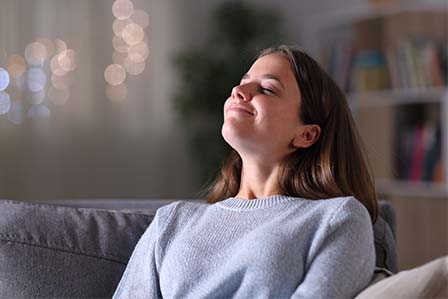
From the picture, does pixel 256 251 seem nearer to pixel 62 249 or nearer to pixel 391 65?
pixel 62 249

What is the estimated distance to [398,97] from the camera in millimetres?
3996

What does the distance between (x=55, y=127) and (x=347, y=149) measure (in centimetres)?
273

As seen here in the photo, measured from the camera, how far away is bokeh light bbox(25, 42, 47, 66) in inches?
152

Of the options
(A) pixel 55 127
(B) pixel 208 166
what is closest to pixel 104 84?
(A) pixel 55 127

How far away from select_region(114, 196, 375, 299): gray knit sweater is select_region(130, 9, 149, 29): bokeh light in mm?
2852

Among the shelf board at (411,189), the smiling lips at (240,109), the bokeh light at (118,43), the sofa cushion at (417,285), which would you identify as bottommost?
the shelf board at (411,189)

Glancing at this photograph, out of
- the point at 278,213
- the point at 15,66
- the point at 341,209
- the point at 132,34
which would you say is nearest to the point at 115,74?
the point at 132,34

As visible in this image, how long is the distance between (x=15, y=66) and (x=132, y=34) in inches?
27.3

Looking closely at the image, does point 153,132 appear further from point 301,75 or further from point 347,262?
point 347,262

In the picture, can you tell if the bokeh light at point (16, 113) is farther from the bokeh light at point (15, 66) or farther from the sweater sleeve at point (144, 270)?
the sweater sleeve at point (144, 270)

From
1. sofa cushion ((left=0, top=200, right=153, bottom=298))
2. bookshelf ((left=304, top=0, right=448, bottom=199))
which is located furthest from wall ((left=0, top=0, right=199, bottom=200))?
sofa cushion ((left=0, top=200, right=153, bottom=298))

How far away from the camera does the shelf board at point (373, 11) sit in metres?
3.96

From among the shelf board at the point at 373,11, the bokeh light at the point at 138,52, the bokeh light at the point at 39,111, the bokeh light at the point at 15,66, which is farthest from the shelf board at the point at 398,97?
the bokeh light at the point at 15,66

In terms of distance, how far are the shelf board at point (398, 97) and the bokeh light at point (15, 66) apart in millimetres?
1729
